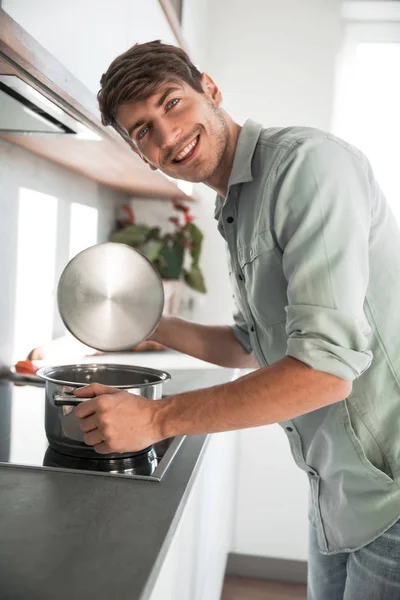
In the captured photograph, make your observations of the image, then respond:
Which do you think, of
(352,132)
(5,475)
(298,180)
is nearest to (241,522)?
(352,132)

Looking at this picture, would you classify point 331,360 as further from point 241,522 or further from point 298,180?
point 241,522

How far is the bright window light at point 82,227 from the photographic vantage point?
2.19m

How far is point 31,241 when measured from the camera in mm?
1827

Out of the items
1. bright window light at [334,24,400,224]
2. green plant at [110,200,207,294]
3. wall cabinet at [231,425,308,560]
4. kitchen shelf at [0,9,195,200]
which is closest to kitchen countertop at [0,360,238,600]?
kitchen shelf at [0,9,195,200]

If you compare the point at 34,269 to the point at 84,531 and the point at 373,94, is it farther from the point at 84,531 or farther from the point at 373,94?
the point at 373,94

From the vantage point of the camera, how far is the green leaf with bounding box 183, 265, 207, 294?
2636 mm

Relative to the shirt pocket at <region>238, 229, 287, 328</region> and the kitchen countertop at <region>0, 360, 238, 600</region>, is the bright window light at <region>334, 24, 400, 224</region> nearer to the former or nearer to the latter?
the shirt pocket at <region>238, 229, 287, 328</region>

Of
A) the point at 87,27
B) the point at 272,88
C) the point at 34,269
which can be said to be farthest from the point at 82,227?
the point at 87,27

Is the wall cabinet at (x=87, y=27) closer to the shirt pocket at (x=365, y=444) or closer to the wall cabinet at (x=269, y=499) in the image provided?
the shirt pocket at (x=365, y=444)

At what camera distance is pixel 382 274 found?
1011 millimetres

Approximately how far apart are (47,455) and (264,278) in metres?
0.47

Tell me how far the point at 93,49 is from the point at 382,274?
0.68m

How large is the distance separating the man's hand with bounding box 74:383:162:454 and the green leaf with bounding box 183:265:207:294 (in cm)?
172

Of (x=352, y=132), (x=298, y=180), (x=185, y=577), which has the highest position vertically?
(x=352, y=132)
